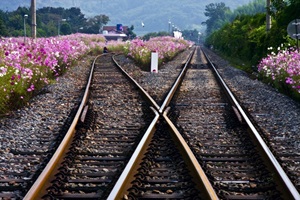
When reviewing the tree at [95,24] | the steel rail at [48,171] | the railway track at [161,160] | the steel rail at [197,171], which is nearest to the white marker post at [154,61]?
the railway track at [161,160]

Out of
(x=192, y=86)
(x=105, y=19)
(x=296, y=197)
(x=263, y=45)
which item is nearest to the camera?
(x=296, y=197)

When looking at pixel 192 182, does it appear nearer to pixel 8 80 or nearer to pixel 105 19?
pixel 8 80

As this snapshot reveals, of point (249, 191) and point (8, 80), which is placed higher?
point (8, 80)

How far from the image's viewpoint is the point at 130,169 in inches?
236

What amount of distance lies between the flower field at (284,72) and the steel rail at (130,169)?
6080 millimetres

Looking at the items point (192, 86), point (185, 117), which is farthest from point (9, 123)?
point (192, 86)

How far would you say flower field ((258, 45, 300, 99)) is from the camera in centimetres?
1379

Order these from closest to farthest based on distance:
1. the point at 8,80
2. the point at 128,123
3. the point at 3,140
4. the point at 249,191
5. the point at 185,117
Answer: the point at 249,191, the point at 3,140, the point at 128,123, the point at 185,117, the point at 8,80

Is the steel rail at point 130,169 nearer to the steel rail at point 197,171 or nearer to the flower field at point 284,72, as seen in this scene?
the steel rail at point 197,171

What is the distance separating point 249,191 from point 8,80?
276 inches

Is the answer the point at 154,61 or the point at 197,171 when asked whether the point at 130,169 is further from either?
the point at 154,61

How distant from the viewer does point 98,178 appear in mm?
6012

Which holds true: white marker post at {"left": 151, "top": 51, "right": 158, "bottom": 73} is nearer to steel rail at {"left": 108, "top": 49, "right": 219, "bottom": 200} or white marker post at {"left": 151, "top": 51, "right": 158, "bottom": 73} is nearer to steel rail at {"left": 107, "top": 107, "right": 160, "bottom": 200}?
steel rail at {"left": 107, "top": 107, "right": 160, "bottom": 200}

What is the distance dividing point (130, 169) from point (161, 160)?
85 centimetres
